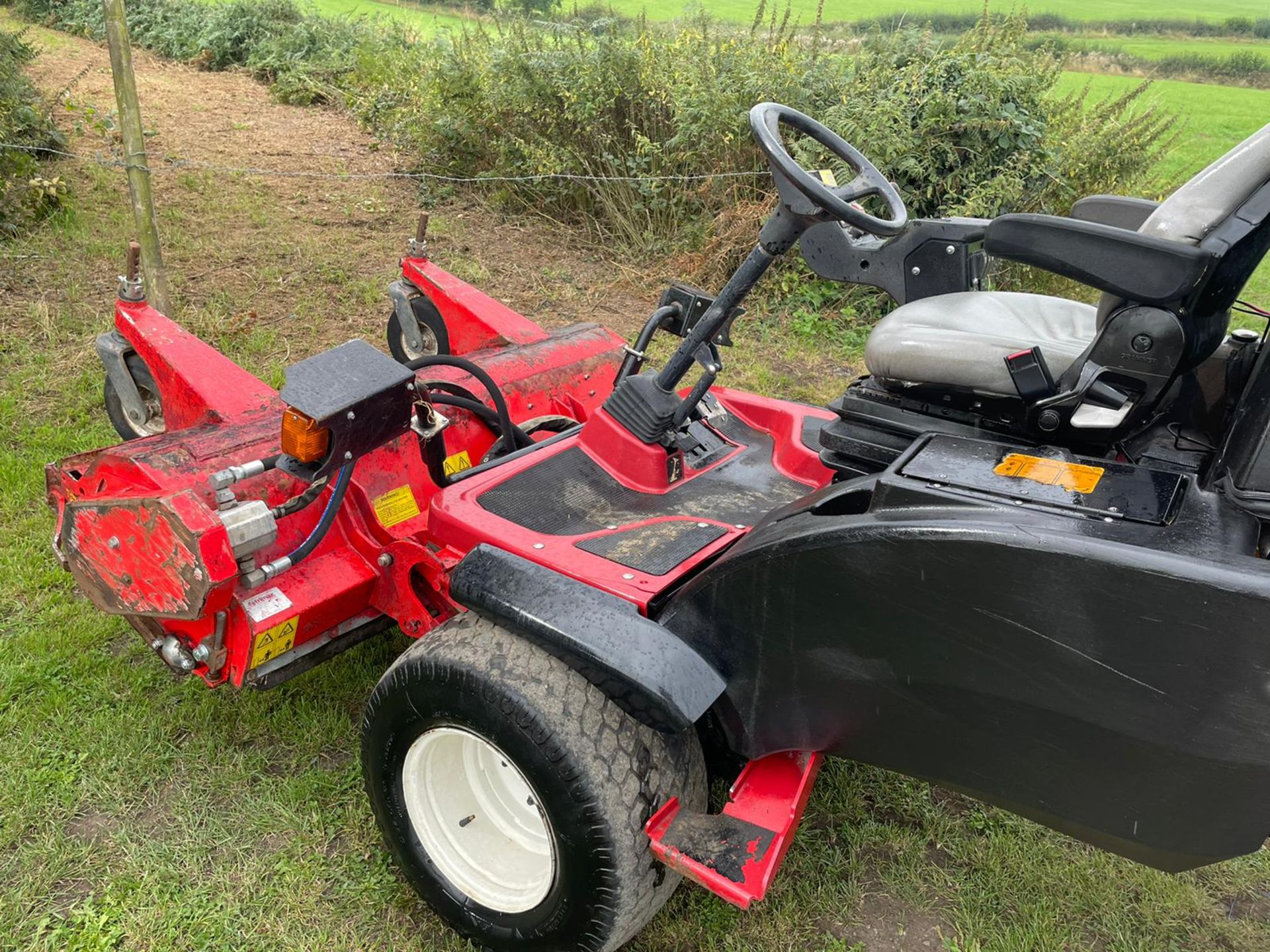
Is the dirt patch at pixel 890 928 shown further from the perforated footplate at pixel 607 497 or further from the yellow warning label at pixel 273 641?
the yellow warning label at pixel 273 641

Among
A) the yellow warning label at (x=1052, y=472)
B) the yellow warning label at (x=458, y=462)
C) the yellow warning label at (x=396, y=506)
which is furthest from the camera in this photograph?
the yellow warning label at (x=458, y=462)

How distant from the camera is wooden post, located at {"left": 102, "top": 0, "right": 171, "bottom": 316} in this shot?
389 cm

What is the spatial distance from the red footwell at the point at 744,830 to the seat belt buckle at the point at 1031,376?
2.85 feet

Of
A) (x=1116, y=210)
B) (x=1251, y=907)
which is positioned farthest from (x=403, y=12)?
(x=1251, y=907)

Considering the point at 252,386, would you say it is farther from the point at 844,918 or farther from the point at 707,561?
the point at 844,918

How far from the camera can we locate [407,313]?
359 cm

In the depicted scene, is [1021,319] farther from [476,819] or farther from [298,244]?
[298,244]

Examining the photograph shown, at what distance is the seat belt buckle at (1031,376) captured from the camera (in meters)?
1.95

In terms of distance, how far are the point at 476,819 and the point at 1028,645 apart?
1.33 metres

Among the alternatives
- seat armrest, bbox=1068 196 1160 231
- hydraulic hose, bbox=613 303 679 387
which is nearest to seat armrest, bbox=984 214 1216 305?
seat armrest, bbox=1068 196 1160 231

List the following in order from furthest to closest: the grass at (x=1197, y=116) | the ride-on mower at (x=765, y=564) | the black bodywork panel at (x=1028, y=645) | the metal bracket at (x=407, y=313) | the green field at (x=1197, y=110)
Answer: the green field at (x=1197, y=110) < the grass at (x=1197, y=116) < the metal bracket at (x=407, y=313) < the ride-on mower at (x=765, y=564) < the black bodywork panel at (x=1028, y=645)

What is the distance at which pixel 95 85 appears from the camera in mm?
9492

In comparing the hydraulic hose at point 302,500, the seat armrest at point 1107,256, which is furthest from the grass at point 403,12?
the seat armrest at point 1107,256

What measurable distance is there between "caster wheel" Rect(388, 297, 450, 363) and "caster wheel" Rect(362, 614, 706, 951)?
5.82 ft
